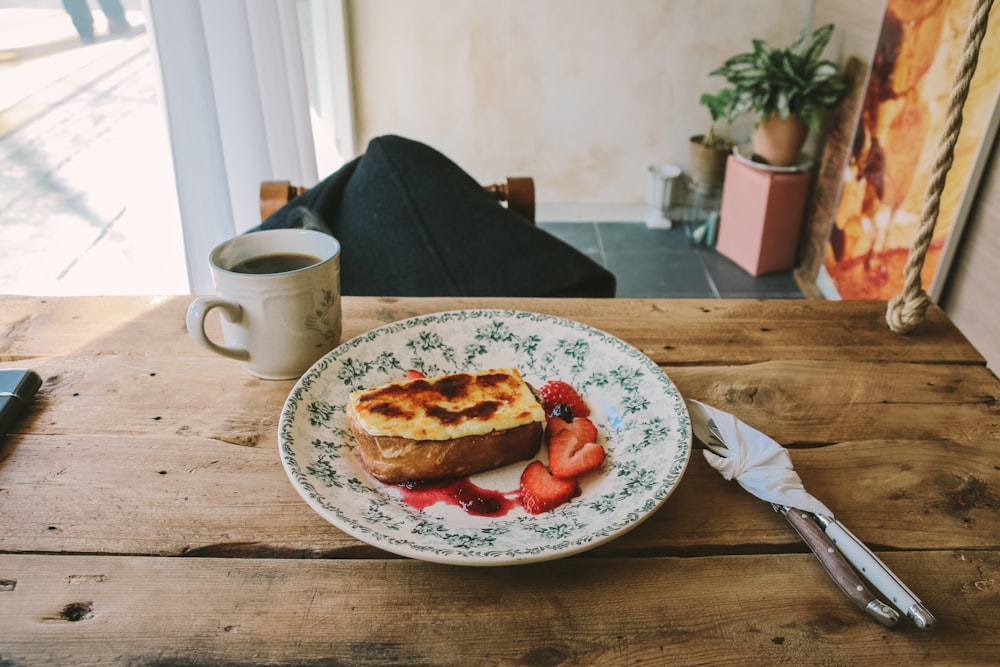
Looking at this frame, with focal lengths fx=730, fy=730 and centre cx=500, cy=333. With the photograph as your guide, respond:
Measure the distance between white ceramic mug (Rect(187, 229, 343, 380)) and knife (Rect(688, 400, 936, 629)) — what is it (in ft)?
1.43

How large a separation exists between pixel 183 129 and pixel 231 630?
1239 millimetres

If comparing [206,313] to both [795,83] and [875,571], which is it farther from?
[795,83]

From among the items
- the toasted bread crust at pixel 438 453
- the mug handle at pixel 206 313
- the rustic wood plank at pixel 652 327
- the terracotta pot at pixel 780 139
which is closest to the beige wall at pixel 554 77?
the terracotta pot at pixel 780 139

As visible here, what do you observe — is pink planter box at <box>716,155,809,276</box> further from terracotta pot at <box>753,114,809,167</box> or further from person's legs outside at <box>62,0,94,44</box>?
person's legs outside at <box>62,0,94,44</box>

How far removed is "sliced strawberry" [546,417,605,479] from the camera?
696 millimetres

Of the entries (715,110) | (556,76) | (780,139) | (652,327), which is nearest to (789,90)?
(780,139)

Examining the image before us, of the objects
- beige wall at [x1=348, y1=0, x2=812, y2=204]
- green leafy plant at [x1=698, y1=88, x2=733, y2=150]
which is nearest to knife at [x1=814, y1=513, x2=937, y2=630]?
green leafy plant at [x1=698, y1=88, x2=733, y2=150]

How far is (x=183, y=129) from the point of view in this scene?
1511mm

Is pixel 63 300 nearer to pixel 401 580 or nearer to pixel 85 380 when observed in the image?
pixel 85 380

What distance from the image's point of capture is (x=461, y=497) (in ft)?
2.22

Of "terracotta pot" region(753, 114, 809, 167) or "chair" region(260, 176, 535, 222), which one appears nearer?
"chair" region(260, 176, 535, 222)

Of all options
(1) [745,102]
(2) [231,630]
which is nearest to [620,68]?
(1) [745,102]

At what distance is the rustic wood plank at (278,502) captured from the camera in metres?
0.64

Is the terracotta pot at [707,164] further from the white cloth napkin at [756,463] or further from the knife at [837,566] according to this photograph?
the knife at [837,566]
